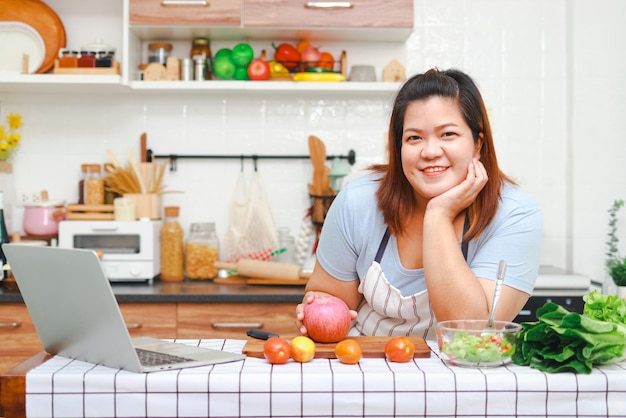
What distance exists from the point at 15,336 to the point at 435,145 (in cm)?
198

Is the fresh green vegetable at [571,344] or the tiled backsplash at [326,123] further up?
the tiled backsplash at [326,123]

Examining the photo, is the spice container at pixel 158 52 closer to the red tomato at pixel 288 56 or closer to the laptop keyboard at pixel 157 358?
the red tomato at pixel 288 56

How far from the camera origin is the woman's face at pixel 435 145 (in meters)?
1.88

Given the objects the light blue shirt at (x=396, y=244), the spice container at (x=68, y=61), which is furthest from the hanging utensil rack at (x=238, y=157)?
the light blue shirt at (x=396, y=244)

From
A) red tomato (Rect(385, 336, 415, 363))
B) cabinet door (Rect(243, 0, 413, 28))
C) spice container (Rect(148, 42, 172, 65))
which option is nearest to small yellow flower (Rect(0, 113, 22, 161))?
spice container (Rect(148, 42, 172, 65))

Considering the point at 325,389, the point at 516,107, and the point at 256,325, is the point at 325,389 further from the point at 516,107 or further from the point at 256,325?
the point at 516,107

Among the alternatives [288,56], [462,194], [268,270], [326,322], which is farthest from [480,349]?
[288,56]

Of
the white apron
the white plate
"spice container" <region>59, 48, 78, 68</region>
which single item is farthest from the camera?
the white plate

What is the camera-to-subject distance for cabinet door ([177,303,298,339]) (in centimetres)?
308

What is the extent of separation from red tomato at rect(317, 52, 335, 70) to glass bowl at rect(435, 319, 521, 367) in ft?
7.15

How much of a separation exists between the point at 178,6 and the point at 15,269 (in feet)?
6.67

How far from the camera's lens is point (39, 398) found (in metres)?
1.41

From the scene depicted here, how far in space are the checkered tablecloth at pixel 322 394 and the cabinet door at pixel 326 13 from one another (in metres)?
2.21

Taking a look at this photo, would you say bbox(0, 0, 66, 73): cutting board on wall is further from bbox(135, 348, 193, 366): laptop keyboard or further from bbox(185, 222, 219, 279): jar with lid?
bbox(135, 348, 193, 366): laptop keyboard
